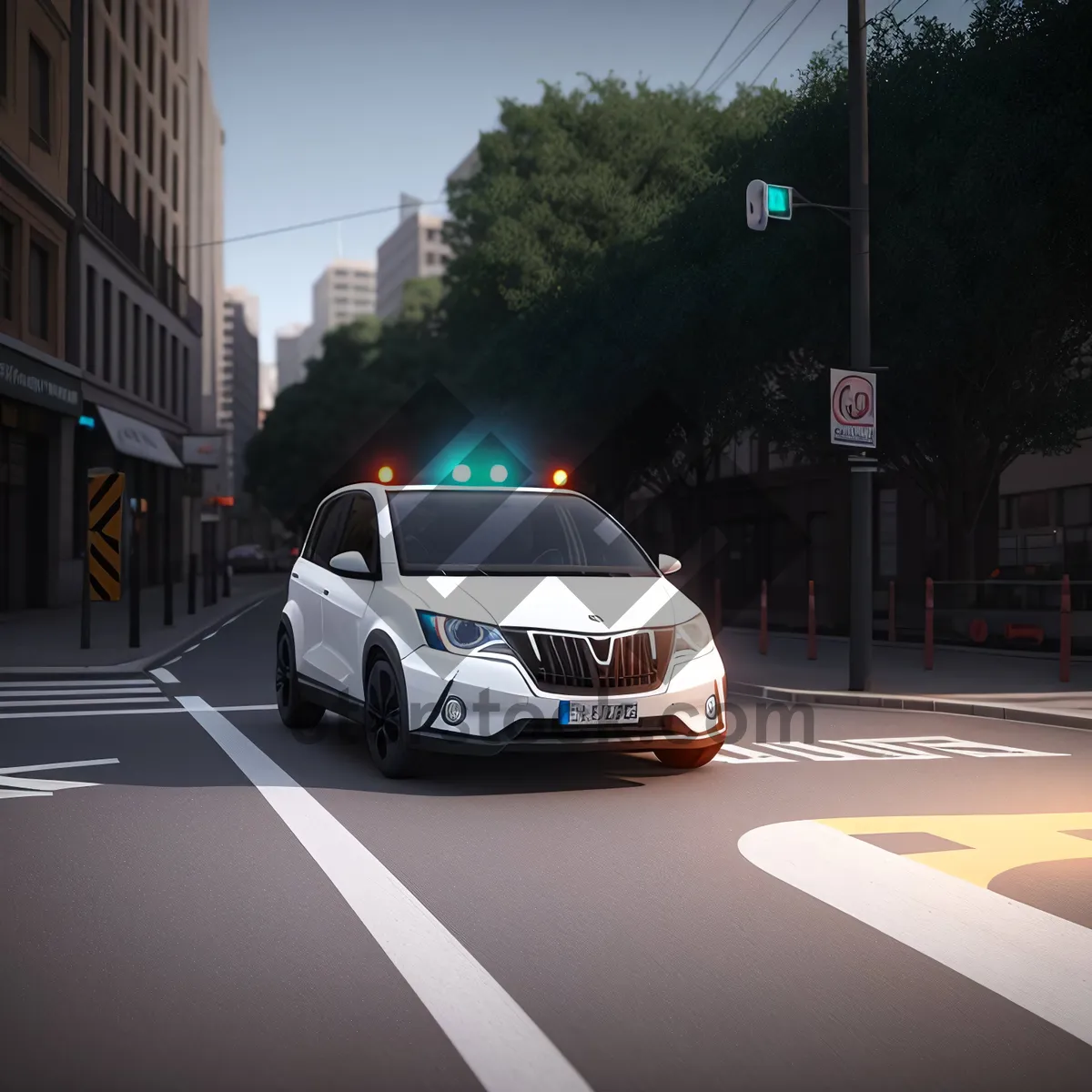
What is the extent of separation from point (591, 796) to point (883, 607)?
1504 cm

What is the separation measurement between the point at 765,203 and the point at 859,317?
1.39m

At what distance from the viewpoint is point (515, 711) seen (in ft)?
25.3

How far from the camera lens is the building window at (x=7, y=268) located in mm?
26719

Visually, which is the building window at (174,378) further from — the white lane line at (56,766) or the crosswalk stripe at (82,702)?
the white lane line at (56,766)

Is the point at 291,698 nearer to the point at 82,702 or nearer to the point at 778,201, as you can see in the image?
the point at 82,702

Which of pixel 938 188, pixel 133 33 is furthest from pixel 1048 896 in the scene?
pixel 133 33

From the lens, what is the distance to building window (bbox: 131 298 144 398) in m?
39.6

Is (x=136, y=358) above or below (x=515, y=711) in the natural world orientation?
above

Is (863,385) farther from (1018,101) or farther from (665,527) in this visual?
(665,527)

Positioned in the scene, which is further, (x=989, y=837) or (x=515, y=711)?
(x=515, y=711)

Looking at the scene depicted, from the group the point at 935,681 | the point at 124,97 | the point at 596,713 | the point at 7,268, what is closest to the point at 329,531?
the point at 596,713

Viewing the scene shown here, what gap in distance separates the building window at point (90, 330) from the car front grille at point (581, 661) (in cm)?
2711

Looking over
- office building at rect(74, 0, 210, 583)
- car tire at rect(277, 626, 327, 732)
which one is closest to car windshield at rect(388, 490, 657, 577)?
car tire at rect(277, 626, 327, 732)

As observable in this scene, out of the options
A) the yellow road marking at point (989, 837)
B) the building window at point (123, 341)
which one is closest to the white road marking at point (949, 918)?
the yellow road marking at point (989, 837)
